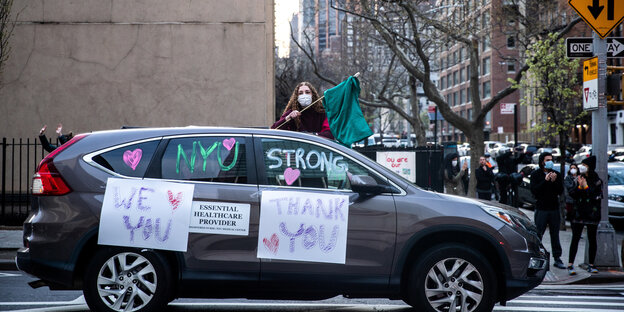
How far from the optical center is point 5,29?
52.2 ft

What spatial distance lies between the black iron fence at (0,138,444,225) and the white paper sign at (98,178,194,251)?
26.1 feet

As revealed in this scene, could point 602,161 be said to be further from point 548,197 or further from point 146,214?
point 146,214

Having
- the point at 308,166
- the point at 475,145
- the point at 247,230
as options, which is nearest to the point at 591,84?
the point at 308,166

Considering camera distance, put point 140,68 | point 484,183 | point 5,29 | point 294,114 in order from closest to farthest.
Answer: point 294,114 < point 5,29 < point 140,68 < point 484,183

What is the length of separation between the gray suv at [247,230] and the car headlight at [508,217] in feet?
0.12

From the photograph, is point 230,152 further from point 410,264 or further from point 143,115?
point 143,115

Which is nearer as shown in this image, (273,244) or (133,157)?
(273,244)

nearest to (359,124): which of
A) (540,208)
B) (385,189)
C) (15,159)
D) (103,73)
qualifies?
(385,189)

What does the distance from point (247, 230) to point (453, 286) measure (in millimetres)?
1826

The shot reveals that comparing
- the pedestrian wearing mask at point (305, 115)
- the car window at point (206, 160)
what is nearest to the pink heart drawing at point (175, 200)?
the car window at point (206, 160)

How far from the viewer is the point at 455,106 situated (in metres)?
94.1

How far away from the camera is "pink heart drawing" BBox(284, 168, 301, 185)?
6.06 meters

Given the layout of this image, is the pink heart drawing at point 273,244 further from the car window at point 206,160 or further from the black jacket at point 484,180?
the black jacket at point 484,180

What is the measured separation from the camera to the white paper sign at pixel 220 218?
589 cm
